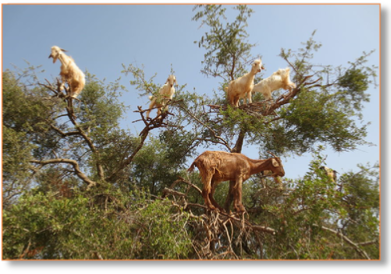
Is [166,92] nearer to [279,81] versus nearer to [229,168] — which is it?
[229,168]

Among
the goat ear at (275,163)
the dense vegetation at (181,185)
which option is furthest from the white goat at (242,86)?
the goat ear at (275,163)

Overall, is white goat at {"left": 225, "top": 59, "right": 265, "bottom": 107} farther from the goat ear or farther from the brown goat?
the goat ear

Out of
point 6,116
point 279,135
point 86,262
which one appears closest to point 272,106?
point 279,135

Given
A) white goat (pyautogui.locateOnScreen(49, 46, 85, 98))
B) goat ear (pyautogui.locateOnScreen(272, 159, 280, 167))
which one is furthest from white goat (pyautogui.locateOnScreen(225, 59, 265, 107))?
white goat (pyautogui.locateOnScreen(49, 46, 85, 98))

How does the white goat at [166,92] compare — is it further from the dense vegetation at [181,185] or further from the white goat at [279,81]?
the white goat at [279,81]

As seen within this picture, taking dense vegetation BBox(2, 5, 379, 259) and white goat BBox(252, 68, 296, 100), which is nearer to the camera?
dense vegetation BBox(2, 5, 379, 259)

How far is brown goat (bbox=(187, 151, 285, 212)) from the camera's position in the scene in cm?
636

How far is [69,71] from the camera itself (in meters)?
6.70

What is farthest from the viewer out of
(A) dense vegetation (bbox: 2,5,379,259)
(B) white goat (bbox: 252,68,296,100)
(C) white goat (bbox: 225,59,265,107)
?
(B) white goat (bbox: 252,68,296,100)

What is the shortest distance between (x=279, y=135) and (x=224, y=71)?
11.7 ft

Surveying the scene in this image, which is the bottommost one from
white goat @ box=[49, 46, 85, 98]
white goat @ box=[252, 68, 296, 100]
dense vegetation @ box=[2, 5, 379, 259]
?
dense vegetation @ box=[2, 5, 379, 259]

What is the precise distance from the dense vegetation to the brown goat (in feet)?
1.25

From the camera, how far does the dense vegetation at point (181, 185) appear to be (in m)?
5.35

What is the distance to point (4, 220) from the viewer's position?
210 inches
